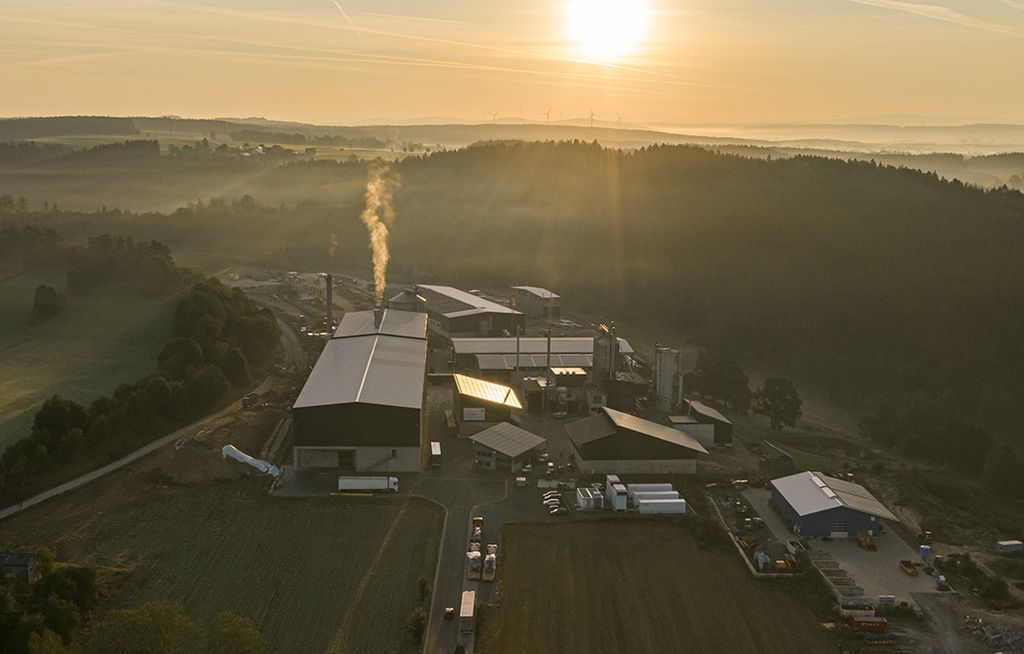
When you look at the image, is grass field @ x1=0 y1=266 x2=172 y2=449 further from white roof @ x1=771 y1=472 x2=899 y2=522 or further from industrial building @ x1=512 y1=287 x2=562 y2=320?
white roof @ x1=771 y1=472 x2=899 y2=522

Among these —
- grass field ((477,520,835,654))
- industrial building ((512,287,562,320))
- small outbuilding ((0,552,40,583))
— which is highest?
industrial building ((512,287,562,320))

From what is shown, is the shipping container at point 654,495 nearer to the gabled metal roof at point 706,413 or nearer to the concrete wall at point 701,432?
the concrete wall at point 701,432

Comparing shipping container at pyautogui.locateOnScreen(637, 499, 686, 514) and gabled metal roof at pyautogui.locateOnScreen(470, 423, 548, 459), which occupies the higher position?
gabled metal roof at pyautogui.locateOnScreen(470, 423, 548, 459)

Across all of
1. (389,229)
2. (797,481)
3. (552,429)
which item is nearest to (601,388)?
(552,429)

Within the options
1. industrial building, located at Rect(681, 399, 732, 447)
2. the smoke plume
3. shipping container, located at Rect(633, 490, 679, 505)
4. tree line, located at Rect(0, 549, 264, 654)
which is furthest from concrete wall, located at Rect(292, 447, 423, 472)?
the smoke plume

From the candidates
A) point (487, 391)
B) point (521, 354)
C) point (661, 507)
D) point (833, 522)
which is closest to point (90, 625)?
point (661, 507)

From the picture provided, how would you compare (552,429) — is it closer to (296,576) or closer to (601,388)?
(601,388)
